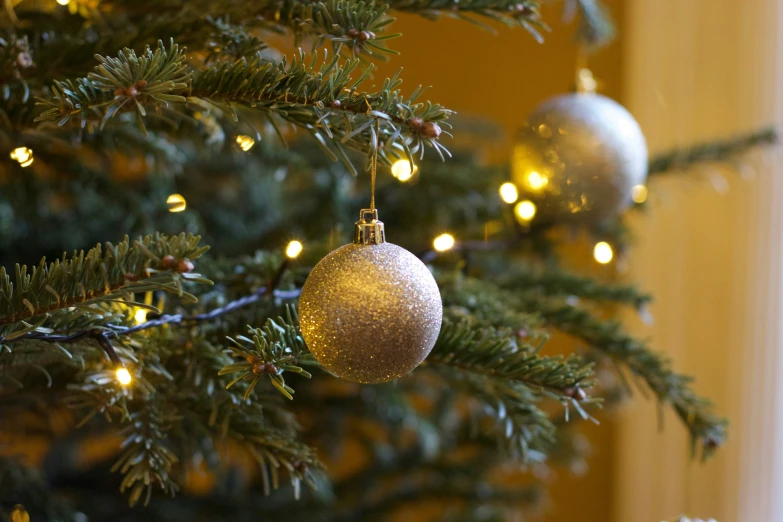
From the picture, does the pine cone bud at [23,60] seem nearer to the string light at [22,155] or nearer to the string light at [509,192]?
the string light at [22,155]

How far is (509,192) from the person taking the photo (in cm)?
59

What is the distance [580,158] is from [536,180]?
0.13ft

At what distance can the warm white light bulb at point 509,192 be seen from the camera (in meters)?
0.58

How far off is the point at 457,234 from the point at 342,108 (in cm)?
34

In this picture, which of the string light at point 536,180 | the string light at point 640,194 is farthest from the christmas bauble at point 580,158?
the string light at point 640,194

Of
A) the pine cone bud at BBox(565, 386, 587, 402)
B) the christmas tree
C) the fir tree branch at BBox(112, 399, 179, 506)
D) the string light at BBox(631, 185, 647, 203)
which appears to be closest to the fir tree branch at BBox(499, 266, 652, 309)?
the christmas tree

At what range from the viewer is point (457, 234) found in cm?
67

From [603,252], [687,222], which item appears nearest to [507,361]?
[603,252]

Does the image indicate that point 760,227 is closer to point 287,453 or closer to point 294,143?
point 294,143

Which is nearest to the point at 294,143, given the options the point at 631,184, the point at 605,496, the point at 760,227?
the point at 631,184

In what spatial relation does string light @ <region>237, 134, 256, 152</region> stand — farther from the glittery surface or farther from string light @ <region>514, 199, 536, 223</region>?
string light @ <region>514, 199, 536, 223</region>

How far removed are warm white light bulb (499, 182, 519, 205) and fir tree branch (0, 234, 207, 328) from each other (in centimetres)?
32

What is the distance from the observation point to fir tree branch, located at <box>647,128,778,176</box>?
2.32 ft

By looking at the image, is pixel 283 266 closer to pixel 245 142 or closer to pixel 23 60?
pixel 245 142
